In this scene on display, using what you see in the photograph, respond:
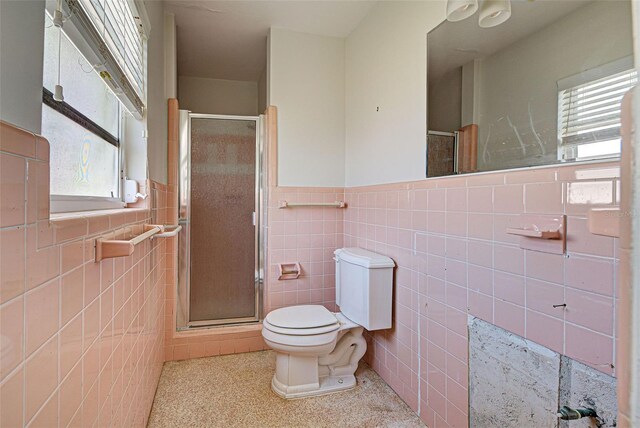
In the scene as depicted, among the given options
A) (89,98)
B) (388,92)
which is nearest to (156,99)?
(89,98)

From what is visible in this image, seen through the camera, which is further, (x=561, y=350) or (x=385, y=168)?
(x=385, y=168)

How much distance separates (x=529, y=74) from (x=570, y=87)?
0.18m

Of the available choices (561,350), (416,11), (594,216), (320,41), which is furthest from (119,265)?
(320,41)

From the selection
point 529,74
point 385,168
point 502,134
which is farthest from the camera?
point 385,168

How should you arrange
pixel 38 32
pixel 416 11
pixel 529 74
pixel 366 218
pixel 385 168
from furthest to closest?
pixel 366 218, pixel 385 168, pixel 416 11, pixel 529 74, pixel 38 32

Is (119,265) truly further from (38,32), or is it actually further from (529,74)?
(529,74)

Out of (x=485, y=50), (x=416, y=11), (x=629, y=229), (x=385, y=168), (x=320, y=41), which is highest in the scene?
(x=320, y=41)

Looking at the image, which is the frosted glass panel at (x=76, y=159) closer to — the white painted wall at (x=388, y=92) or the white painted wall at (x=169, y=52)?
the white painted wall at (x=169, y=52)

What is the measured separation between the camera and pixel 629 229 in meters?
0.29

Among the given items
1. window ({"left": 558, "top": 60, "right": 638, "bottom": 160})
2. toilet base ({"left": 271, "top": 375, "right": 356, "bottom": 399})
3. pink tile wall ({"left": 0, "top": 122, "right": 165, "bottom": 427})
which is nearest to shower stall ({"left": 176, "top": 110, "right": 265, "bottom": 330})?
toilet base ({"left": 271, "top": 375, "right": 356, "bottom": 399})

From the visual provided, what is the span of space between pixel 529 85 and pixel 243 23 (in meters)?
2.08

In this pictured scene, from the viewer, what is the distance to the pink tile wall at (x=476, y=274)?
3.06 ft

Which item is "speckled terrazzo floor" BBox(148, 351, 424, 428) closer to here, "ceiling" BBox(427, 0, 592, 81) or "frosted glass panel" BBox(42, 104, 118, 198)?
"frosted glass panel" BBox(42, 104, 118, 198)

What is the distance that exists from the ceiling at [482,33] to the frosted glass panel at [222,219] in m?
1.53
